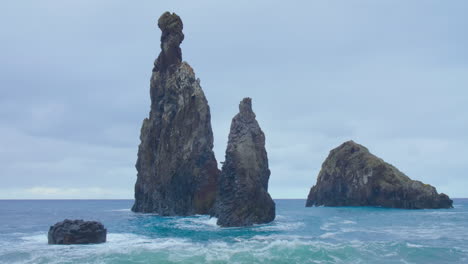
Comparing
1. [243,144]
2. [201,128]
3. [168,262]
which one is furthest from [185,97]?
[168,262]

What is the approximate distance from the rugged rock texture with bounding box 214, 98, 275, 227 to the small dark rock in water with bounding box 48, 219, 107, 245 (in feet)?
49.1

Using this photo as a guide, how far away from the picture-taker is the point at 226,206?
154 ft

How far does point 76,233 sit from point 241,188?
58.8 feet

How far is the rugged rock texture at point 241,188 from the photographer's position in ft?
152

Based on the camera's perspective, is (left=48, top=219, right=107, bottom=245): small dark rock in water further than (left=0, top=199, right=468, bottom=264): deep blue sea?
Yes

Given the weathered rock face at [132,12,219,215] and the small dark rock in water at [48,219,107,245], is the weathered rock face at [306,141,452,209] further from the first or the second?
the small dark rock in water at [48,219,107,245]

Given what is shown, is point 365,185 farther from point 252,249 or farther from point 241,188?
point 252,249

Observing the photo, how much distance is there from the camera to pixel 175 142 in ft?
245

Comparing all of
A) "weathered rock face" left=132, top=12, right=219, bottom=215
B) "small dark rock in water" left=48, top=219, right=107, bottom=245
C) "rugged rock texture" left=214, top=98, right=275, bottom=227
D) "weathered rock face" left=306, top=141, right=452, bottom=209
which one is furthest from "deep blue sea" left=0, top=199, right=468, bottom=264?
"weathered rock face" left=306, top=141, right=452, bottom=209

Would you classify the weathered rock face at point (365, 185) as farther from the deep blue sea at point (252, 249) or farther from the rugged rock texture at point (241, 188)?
the deep blue sea at point (252, 249)

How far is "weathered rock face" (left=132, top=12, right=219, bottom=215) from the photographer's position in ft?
231

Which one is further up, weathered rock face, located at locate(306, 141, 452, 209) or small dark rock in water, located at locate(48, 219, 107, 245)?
weathered rock face, located at locate(306, 141, 452, 209)

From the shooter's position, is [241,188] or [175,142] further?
[175,142]

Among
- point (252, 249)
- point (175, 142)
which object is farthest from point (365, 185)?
point (252, 249)
